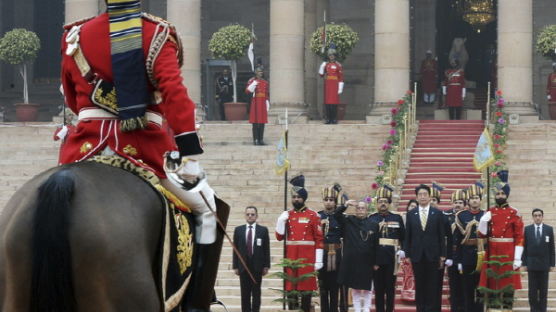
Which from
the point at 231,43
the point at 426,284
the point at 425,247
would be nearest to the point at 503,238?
the point at 425,247

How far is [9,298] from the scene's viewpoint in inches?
264

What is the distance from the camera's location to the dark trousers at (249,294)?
→ 19.2 meters

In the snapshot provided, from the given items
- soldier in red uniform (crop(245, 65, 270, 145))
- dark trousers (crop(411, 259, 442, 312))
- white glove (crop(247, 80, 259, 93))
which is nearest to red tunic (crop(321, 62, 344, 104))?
soldier in red uniform (crop(245, 65, 270, 145))

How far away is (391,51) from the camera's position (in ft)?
112

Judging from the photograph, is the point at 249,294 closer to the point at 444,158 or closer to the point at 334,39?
the point at 444,158

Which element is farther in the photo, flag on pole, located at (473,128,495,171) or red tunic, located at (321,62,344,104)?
red tunic, located at (321,62,344,104)

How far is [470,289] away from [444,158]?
946cm

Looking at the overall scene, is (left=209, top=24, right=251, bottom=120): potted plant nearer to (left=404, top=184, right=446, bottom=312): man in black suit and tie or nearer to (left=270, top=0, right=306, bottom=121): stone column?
(left=270, top=0, right=306, bottom=121): stone column

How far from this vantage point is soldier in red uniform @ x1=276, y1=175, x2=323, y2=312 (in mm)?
18812

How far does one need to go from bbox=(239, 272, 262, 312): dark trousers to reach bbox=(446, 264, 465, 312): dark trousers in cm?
273

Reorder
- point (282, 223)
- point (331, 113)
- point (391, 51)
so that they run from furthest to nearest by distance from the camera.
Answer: point (391, 51) → point (331, 113) → point (282, 223)

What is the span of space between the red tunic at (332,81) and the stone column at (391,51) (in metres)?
1.63

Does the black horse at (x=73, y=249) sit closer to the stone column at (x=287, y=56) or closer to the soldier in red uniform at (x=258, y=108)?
the soldier in red uniform at (x=258, y=108)

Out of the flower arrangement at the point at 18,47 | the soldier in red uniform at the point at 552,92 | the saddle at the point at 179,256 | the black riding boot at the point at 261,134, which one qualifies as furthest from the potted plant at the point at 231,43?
the saddle at the point at 179,256
